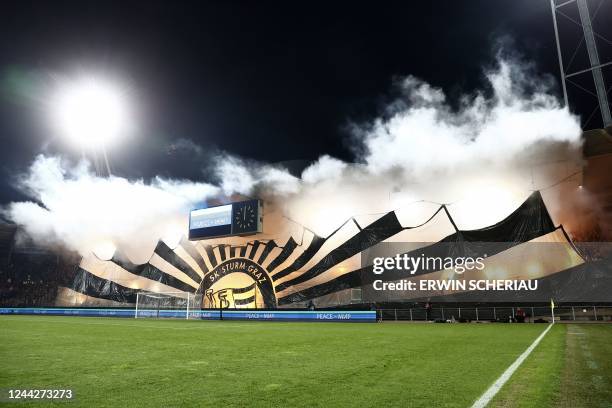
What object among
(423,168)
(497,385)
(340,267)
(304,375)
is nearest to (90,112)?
(340,267)

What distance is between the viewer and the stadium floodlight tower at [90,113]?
29.2 metres

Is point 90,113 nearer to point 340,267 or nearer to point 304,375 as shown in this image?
point 340,267

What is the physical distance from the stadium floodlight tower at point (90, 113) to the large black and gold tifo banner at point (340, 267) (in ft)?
32.9

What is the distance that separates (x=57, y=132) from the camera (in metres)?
33.8

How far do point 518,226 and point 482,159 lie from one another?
13.9 feet

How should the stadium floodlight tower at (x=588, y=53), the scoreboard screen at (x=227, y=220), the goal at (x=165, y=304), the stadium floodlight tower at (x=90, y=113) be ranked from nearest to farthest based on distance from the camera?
the stadium floodlight tower at (x=588, y=53)
the stadium floodlight tower at (x=90, y=113)
the goal at (x=165, y=304)
the scoreboard screen at (x=227, y=220)

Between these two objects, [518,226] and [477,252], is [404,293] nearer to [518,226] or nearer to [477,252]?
[477,252]

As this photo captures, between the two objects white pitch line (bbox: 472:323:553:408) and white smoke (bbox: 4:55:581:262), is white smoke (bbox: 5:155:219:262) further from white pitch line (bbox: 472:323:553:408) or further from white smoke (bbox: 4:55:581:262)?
white pitch line (bbox: 472:323:553:408)

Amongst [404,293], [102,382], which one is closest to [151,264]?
[404,293]

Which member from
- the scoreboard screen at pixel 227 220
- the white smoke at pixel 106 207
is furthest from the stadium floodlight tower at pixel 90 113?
the scoreboard screen at pixel 227 220

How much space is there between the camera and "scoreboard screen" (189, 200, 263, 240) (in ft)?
106

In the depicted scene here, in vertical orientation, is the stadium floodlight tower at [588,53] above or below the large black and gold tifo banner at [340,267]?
above

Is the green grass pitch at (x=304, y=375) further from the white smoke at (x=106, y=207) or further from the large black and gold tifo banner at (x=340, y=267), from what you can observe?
the white smoke at (x=106, y=207)

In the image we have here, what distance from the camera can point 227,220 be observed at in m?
33.7
